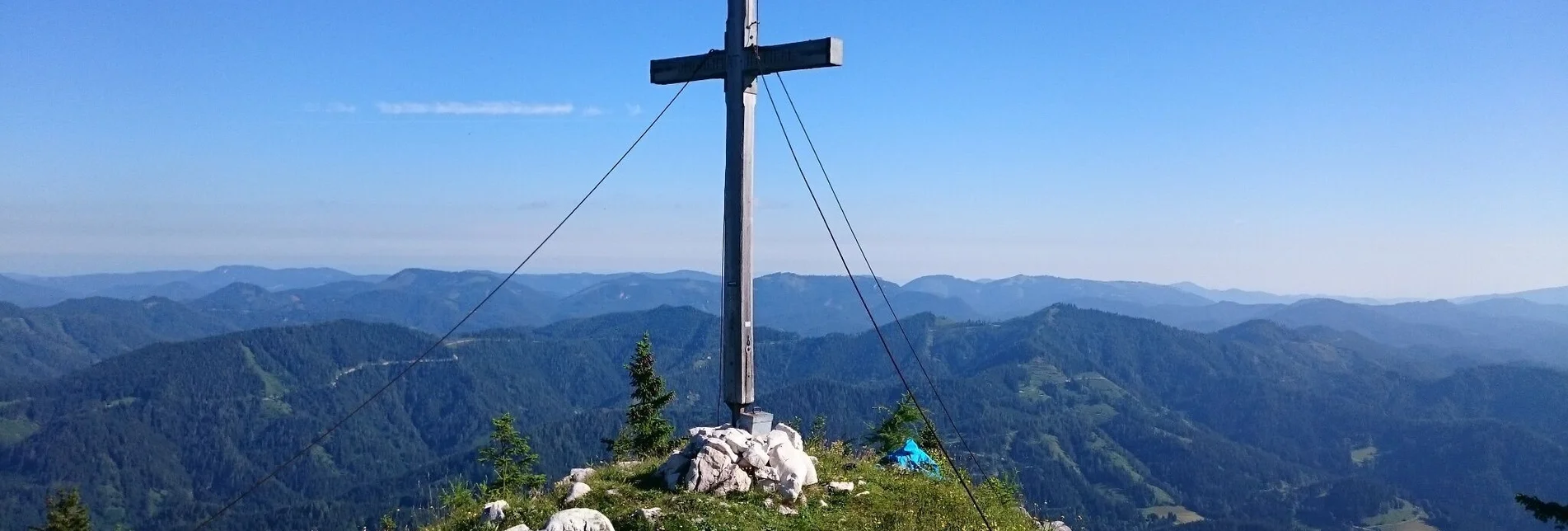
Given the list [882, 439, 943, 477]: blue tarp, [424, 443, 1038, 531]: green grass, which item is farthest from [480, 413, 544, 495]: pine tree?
[424, 443, 1038, 531]: green grass

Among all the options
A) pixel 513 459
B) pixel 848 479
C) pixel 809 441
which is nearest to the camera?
pixel 848 479

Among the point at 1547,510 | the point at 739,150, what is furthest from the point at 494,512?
the point at 1547,510

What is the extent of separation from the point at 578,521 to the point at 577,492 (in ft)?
5.22

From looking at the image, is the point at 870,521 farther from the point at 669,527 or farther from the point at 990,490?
the point at 990,490

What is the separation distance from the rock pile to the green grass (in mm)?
183

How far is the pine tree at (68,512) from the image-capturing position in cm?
3950

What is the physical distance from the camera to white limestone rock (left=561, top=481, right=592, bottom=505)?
1162 cm

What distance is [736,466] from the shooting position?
11.8 meters

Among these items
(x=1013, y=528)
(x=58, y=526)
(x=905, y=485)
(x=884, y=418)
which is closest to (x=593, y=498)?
(x=905, y=485)

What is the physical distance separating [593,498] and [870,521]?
A: 354 cm

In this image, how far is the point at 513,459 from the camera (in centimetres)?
3691

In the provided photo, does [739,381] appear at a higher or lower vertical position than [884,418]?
higher

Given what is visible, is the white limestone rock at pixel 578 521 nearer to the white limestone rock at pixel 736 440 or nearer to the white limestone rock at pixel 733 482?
the white limestone rock at pixel 733 482

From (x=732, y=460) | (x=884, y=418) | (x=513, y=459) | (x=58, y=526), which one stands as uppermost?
(x=732, y=460)
